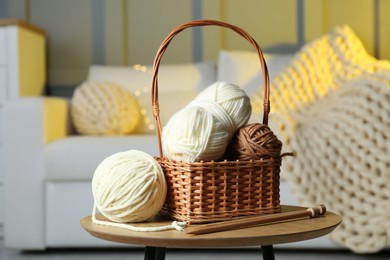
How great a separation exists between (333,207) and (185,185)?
44.1 inches

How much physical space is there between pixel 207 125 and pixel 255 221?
6.4 inches

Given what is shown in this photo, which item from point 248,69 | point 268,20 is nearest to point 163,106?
point 248,69

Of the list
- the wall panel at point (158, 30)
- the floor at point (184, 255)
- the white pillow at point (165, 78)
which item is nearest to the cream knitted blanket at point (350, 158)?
the floor at point (184, 255)

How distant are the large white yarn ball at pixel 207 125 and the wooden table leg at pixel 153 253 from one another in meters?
0.16

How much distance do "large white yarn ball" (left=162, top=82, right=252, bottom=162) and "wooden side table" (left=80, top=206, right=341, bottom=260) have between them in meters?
0.12

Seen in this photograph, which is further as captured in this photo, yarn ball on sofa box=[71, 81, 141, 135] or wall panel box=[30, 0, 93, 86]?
wall panel box=[30, 0, 93, 86]

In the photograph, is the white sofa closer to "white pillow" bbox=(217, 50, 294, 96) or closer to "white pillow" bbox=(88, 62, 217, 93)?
"white pillow" bbox=(88, 62, 217, 93)

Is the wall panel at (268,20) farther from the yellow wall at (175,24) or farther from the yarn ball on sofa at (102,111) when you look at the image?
the yarn ball on sofa at (102,111)

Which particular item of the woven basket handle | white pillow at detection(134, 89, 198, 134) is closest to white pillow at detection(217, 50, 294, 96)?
white pillow at detection(134, 89, 198, 134)

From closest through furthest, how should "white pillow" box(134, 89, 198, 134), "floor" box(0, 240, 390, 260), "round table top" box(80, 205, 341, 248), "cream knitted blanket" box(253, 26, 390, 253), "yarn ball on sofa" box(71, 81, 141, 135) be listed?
"round table top" box(80, 205, 341, 248) → "cream knitted blanket" box(253, 26, 390, 253) → "floor" box(0, 240, 390, 260) → "yarn ball on sofa" box(71, 81, 141, 135) → "white pillow" box(134, 89, 198, 134)

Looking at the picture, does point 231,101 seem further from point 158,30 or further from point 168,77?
point 158,30

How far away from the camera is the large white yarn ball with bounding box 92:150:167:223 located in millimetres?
1014

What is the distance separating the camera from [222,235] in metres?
0.95

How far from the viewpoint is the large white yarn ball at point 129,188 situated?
3.33 feet
